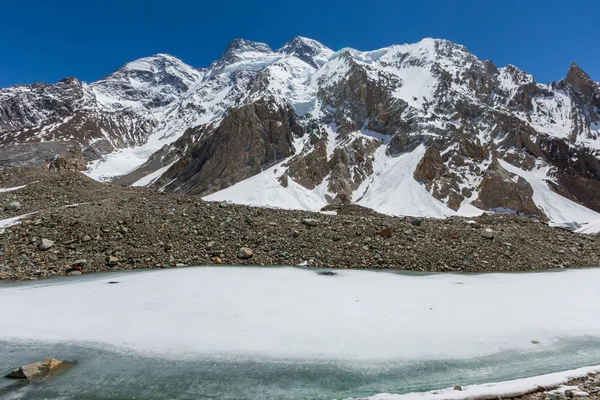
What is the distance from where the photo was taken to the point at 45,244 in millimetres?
13117

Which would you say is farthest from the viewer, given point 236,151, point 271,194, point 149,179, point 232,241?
point 149,179

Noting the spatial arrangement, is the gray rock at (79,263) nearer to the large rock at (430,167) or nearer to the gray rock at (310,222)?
the gray rock at (310,222)

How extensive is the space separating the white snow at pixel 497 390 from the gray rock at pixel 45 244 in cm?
1279

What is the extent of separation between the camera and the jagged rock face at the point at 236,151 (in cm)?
11525

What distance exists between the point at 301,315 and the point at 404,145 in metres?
121

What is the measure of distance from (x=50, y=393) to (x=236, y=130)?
124756mm

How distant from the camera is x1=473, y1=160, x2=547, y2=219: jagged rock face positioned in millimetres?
96875

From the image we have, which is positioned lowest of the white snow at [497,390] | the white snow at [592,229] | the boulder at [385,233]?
the white snow at [497,390]

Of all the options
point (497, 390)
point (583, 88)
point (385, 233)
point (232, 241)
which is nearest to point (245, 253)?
point (232, 241)

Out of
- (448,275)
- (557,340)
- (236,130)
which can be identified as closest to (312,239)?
(448,275)

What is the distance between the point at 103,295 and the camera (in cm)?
934

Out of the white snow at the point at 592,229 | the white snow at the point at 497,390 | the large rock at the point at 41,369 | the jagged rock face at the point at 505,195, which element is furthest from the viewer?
the jagged rock face at the point at 505,195

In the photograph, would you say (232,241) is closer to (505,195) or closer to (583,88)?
(505,195)

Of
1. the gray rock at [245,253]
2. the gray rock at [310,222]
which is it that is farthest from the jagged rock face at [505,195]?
the gray rock at [245,253]
